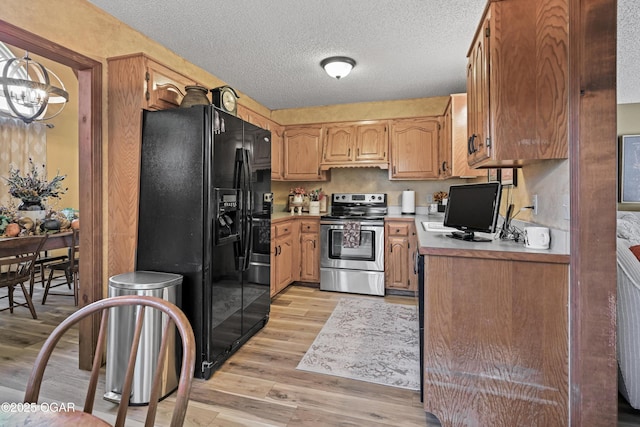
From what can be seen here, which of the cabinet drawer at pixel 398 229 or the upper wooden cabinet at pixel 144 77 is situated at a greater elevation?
the upper wooden cabinet at pixel 144 77

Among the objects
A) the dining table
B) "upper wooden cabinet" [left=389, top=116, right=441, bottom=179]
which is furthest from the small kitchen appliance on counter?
the dining table

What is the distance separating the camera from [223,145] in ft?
7.40

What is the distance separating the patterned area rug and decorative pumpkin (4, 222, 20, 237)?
111 inches

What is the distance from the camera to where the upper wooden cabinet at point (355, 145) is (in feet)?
14.0

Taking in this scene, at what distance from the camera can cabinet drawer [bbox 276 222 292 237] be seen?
145 inches

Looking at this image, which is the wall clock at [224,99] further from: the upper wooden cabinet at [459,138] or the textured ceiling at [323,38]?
the upper wooden cabinet at [459,138]

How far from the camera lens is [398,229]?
151 inches

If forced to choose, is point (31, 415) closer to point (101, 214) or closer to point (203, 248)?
point (203, 248)

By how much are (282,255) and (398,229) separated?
1397 millimetres

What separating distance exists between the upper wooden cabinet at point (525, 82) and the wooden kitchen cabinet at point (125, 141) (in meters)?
2.10

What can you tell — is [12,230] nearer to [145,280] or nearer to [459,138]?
[145,280]

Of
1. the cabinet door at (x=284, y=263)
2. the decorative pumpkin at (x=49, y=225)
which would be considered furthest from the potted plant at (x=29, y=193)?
the cabinet door at (x=284, y=263)

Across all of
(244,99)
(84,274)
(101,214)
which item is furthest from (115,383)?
(244,99)

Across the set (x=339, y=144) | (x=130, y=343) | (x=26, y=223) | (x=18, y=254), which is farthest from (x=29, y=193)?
(x=339, y=144)
